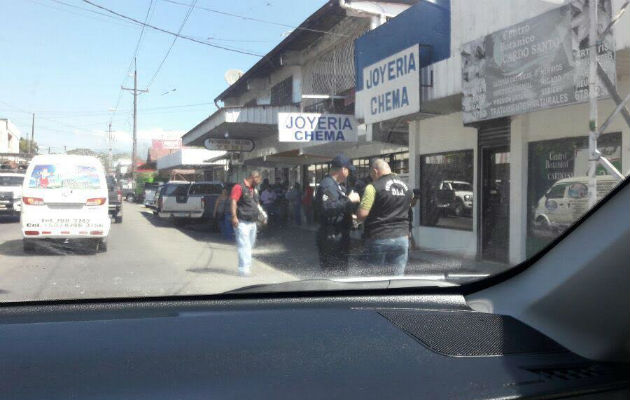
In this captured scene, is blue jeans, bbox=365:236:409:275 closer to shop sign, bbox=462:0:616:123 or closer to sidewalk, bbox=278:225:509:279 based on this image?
sidewalk, bbox=278:225:509:279

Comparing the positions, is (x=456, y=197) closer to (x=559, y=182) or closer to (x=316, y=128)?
(x=316, y=128)

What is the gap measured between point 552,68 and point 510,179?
3211mm

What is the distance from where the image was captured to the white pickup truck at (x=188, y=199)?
9.59 m

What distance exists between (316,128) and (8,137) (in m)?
5.09

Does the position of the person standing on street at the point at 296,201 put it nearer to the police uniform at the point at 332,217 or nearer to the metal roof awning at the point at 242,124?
the metal roof awning at the point at 242,124

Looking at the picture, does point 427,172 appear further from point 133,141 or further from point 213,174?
point 133,141

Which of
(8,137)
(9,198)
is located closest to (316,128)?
(9,198)

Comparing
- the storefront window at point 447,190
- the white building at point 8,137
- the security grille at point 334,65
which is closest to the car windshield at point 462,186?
the storefront window at point 447,190

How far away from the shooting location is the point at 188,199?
10773mm

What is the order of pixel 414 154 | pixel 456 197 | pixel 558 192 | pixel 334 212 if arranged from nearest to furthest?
1. pixel 558 192
2. pixel 334 212
3. pixel 456 197
4. pixel 414 154

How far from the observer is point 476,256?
5.11m

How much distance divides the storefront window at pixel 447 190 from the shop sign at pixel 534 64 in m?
1.81

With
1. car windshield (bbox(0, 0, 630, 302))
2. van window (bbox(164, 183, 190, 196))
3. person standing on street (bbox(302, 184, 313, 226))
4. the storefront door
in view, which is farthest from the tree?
the storefront door

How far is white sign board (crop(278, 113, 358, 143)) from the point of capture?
7.63 m
